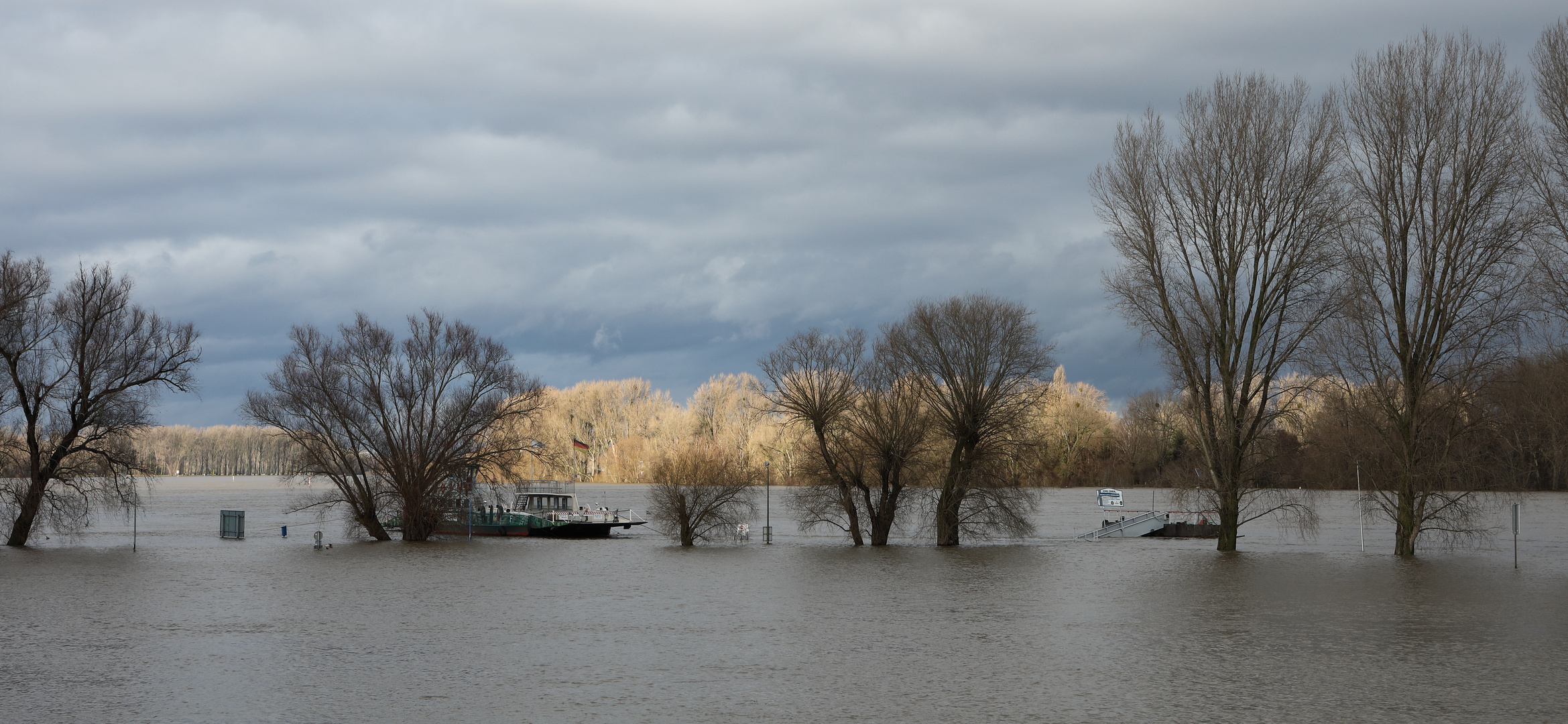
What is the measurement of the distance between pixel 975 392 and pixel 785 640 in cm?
3108

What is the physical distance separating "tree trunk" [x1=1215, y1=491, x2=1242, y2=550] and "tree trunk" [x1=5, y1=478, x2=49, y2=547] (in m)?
45.3

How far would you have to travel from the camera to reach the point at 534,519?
212 feet

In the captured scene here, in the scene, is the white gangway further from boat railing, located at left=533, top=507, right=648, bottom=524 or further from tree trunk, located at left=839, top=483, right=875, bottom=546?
boat railing, located at left=533, top=507, right=648, bottom=524

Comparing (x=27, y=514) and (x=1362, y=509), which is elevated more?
(x=1362, y=509)

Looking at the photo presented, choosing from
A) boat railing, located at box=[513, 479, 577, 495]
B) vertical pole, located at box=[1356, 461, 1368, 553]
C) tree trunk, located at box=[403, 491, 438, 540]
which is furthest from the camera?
boat railing, located at box=[513, 479, 577, 495]

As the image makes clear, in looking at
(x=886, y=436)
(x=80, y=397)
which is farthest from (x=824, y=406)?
(x=80, y=397)

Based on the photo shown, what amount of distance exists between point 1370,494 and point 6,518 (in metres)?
54.8

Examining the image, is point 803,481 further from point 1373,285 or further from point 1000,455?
point 1373,285

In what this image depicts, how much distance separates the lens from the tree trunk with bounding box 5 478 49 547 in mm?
44438

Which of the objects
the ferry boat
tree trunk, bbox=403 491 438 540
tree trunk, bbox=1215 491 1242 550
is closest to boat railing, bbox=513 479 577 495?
the ferry boat

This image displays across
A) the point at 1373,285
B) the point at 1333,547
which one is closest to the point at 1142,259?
the point at 1373,285

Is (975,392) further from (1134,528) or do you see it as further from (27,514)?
(27,514)

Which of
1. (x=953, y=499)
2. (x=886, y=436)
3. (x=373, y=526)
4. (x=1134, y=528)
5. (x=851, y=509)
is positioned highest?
(x=886, y=436)

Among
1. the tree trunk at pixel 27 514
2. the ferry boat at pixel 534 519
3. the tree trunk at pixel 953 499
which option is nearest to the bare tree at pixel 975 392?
the tree trunk at pixel 953 499
